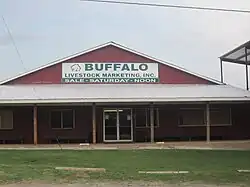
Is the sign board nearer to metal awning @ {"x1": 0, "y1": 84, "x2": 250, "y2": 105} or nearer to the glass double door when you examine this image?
metal awning @ {"x1": 0, "y1": 84, "x2": 250, "y2": 105}

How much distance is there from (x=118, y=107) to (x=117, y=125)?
113cm

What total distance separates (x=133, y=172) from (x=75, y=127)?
17185 millimetres

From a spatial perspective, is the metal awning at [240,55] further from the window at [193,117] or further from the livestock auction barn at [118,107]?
the window at [193,117]

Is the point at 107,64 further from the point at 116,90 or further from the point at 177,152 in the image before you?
the point at 177,152

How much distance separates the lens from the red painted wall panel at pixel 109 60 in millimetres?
35406

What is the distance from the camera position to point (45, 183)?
1415 centimetres

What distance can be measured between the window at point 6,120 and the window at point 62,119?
2574mm

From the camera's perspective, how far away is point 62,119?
33.7 metres

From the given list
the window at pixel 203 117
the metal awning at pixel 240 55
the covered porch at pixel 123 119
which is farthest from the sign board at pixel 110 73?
the metal awning at pixel 240 55

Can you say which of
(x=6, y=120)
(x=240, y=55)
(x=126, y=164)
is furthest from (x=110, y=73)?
(x=126, y=164)

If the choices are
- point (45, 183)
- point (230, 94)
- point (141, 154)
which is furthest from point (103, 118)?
point (45, 183)

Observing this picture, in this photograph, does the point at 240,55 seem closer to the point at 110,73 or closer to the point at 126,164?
the point at 110,73

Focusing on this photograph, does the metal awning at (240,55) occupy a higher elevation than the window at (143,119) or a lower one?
higher

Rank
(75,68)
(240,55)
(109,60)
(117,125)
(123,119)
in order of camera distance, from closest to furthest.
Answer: (240,55)
(117,125)
(123,119)
(75,68)
(109,60)
